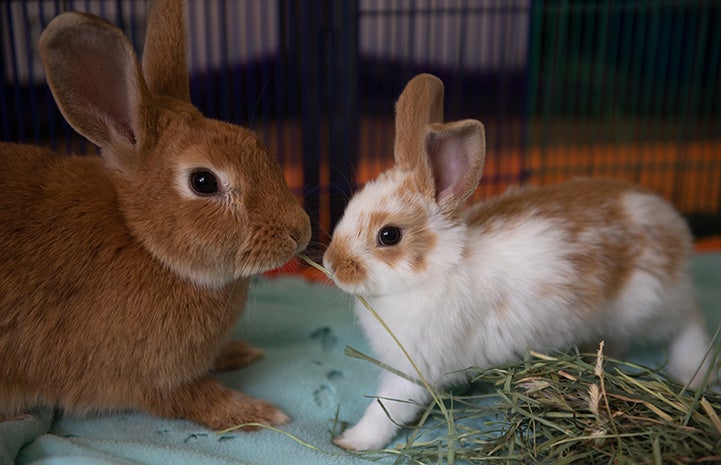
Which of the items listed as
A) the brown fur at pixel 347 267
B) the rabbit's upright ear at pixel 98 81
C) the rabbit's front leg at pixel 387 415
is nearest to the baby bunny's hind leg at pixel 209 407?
the rabbit's front leg at pixel 387 415

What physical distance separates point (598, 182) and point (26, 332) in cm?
119

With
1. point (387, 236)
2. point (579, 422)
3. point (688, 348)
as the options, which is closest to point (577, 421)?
point (579, 422)

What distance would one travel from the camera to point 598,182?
1614mm

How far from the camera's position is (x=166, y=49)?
1.41 metres

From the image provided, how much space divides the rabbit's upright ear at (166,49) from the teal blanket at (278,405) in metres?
0.52

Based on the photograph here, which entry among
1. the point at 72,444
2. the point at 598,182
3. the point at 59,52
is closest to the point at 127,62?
the point at 59,52

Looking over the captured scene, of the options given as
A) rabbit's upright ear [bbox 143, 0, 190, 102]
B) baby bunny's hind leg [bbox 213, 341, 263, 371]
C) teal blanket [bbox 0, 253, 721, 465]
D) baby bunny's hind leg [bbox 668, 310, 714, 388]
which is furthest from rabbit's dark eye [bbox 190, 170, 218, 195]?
baby bunny's hind leg [bbox 668, 310, 714, 388]

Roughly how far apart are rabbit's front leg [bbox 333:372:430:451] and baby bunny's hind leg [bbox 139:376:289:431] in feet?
0.56

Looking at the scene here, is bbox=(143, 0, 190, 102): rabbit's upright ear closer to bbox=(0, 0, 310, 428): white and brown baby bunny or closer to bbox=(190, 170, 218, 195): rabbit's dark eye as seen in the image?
bbox=(0, 0, 310, 428): white and brown baby bunny

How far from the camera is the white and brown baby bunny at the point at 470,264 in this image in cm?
132

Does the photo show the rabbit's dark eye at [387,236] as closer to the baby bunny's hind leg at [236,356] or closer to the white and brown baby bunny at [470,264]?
the white and brown baby bunny at [470,264]

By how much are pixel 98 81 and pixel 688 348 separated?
1.31 meters

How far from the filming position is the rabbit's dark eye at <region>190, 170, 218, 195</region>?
4.19 ft

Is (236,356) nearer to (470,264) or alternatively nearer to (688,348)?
(470,264)
